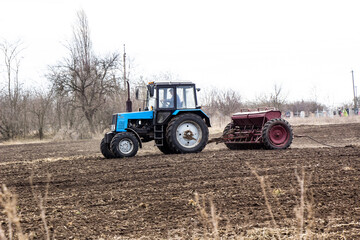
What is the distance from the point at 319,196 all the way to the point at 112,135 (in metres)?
7.40

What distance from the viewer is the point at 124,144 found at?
11.8m

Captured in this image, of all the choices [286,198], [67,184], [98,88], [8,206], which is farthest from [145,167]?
[98,88]

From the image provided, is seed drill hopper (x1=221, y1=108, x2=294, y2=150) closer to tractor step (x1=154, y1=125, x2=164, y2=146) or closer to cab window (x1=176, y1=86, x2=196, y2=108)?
cab window (x1=176, y1=86, x2=196, y2=108)

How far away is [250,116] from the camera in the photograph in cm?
1305

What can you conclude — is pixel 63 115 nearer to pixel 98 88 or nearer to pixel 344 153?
pixel 98 88

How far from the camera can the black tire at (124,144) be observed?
11.6 metres

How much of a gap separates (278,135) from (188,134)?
2798 millimetres

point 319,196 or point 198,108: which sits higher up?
point 198,108

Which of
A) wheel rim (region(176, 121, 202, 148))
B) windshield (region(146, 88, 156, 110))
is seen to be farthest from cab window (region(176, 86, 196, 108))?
windshield (region(146, 88, 156, 110))

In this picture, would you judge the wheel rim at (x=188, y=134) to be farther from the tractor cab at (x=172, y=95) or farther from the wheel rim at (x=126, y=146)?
the wheel rim at (x=126, y=146)

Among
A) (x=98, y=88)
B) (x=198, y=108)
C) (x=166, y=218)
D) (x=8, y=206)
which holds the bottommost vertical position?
(x=166, y=218)

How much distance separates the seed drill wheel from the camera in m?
12.5

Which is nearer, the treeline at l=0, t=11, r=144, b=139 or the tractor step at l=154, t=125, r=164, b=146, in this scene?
the tractor step at l=154, t=125, r=164, b=146

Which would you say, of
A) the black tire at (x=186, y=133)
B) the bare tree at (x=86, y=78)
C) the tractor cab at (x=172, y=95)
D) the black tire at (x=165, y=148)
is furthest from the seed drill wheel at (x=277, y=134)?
the bare tree at (x=86, y=78)
